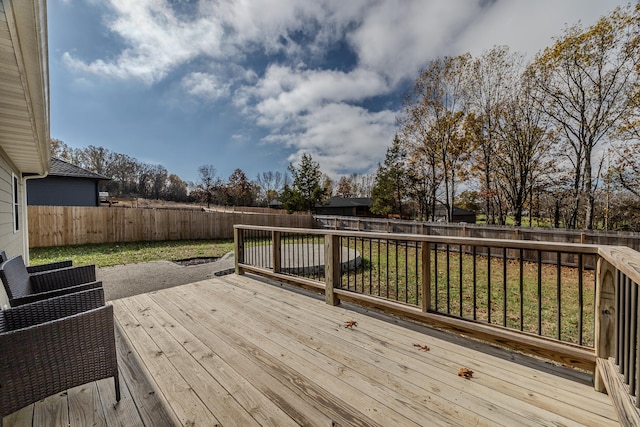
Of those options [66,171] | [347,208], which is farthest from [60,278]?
[347,208]

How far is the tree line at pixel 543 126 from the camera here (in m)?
9.90

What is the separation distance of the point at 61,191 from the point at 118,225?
5946 mm

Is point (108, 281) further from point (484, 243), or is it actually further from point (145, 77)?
point (145, 77)

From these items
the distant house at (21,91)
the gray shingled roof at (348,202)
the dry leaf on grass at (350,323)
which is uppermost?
the distant house at (21,91)

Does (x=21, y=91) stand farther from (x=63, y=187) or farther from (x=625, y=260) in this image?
(x=63, y=187)

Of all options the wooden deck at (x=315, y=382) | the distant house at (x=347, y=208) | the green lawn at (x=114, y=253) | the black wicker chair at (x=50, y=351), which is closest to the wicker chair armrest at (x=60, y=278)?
the wooden deck at (x=315, y=382)

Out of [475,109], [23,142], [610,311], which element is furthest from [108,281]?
[475,109]

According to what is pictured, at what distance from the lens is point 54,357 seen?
146 cm

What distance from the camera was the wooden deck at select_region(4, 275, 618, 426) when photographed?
1.53 metres

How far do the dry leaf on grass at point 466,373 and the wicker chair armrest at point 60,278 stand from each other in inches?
148

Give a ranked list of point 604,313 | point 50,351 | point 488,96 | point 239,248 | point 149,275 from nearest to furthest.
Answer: point 50,351, point 604,313, point 239,248, point 149,275, point 488,96

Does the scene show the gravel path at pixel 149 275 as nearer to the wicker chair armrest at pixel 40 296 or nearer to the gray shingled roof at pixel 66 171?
the wicker chair armrest at pixel 40 296

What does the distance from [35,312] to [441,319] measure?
3.15 m

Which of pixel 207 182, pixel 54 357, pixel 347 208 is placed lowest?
pixel 54 357
